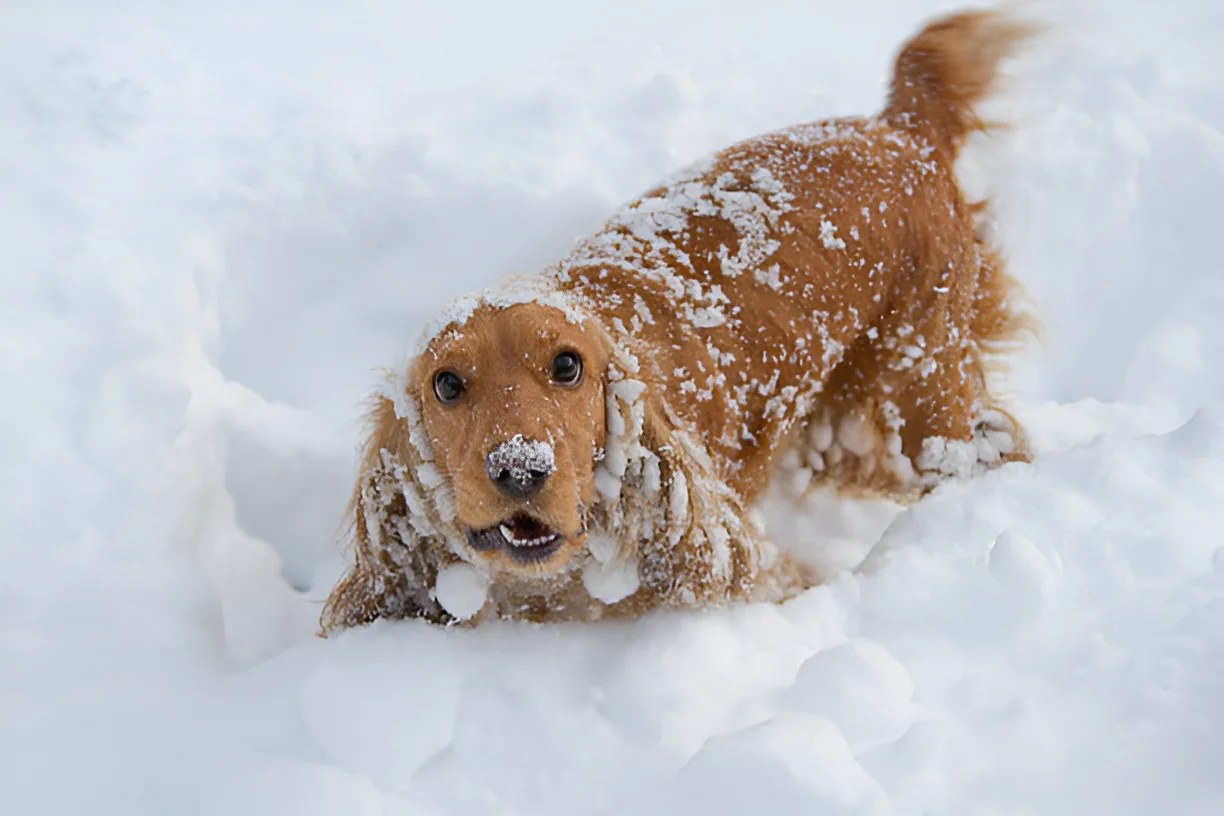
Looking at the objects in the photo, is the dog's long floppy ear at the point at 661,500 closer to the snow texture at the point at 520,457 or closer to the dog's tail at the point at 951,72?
the snow texture at the point at 520,457

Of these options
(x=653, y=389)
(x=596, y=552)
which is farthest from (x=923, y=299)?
(x=596, y=552)

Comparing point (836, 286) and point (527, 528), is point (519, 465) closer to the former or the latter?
point (527, 528)

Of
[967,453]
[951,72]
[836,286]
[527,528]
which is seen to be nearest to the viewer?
[527,528]

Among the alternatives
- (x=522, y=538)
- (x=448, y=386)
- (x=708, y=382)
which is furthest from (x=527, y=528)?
(x=708, y=382)

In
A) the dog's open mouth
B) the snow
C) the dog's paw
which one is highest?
the dog's open mouth

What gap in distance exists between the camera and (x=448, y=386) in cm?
187

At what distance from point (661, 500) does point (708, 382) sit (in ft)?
1.55

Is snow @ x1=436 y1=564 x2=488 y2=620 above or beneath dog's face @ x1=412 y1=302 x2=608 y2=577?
beneath

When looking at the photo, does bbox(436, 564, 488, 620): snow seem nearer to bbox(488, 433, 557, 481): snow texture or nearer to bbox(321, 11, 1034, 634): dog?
bbox(321, 11, 1034, 634): dog

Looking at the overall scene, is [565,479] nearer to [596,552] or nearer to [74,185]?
[596,552]

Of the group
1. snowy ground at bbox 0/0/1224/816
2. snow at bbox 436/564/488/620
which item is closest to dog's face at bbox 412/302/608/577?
snow at bbox 436/564/488/620

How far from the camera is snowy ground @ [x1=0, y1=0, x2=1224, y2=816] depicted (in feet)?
5.57

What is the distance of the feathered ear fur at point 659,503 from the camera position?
6.71 ft

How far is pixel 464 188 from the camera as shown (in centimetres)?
351
